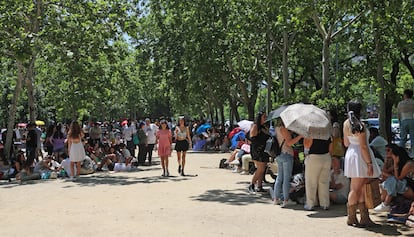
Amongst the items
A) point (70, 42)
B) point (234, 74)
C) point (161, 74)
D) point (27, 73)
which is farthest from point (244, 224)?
point (161, 74)

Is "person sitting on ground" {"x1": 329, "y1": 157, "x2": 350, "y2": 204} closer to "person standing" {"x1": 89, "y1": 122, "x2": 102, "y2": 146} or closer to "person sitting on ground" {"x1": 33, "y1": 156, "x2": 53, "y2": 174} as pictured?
"person sitting on ground" {"x1": 33, "y1": 156, "x2": 53, "y2": 174}

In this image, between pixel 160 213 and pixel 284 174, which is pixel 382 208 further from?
pixel 160 213

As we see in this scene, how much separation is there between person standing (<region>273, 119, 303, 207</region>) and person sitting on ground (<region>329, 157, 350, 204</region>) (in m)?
0.88

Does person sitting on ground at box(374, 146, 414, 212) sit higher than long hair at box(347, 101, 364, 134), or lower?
lower

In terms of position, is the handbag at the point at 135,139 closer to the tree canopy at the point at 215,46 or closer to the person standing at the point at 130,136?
the person standing at the point at 130,136

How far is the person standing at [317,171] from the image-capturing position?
824 centimetres

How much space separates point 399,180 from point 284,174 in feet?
6.38

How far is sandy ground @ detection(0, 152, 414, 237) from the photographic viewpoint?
7.06 meters

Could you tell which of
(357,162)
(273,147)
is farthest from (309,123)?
(273,147)

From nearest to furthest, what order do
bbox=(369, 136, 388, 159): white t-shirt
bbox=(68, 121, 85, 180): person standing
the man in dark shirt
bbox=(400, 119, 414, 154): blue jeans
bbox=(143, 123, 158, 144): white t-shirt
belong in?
bbox=(369, 136, 388, 159): white t-shirt
bbox=(400, 119, 414, 154): blue jeans
bbox=(68, 121, 85, 180): person standing
the man in dark shirt
bbox=(143, 123, 158, 144): white t-shirt

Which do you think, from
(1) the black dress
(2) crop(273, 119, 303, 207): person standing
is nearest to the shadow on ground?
(2) crop(273, 119, 303, 207): person standing

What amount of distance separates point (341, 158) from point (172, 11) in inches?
741

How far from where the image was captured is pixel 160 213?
8.34 metres

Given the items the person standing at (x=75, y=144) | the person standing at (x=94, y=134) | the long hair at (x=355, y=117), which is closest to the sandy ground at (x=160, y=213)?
the person standing at (x=75, y=144)
